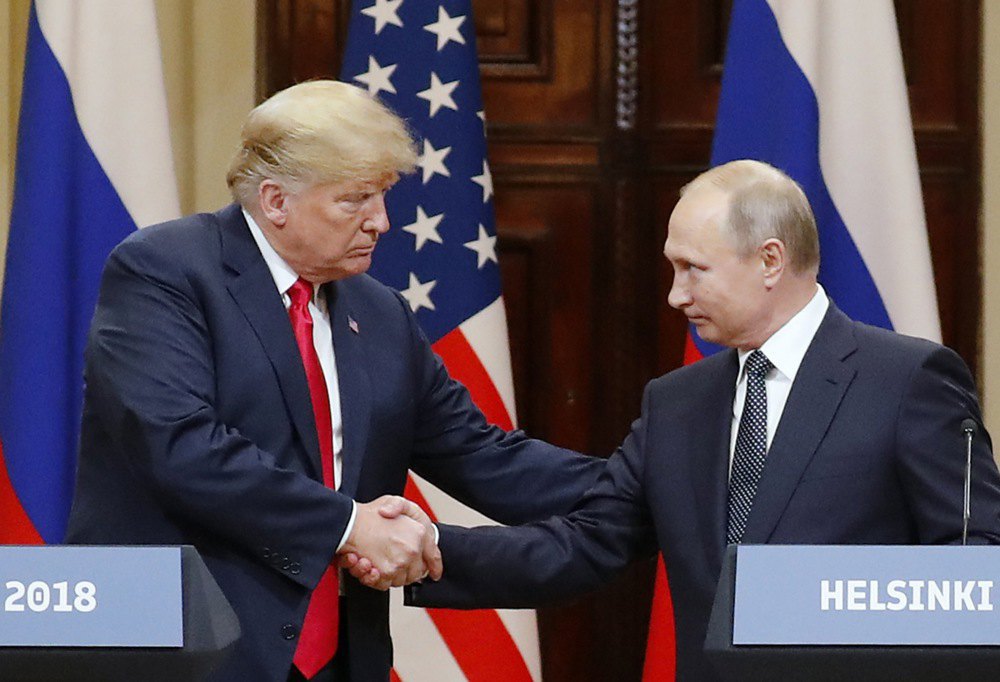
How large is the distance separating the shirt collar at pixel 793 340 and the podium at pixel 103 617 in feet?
3.68

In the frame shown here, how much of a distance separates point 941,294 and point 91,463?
2.46 m

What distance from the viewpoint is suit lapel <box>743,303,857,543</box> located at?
2568 mm

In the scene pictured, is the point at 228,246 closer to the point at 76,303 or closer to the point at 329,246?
the point at 329,246

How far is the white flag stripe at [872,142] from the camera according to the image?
3711mm

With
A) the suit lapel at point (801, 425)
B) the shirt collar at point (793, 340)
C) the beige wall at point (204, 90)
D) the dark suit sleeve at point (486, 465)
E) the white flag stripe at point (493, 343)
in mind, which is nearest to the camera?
the suit lapel at point (801, 425)

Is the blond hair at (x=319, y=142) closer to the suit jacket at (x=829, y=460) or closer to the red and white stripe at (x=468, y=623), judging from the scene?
the suit jacket at (x=829, y=460)

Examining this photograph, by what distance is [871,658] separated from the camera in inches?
71.5

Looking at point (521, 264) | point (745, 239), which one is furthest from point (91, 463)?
point (521, 264)

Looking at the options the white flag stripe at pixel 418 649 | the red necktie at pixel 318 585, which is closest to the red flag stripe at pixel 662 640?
the white flag stripe at pixel 418 649

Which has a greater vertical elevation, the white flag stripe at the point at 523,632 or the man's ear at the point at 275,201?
the man's ear at the point at 275,201

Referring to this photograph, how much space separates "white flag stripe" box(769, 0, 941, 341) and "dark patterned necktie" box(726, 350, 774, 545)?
1.12m

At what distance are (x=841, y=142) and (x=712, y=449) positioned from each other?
127 cm

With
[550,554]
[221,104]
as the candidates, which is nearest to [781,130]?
[550,554]

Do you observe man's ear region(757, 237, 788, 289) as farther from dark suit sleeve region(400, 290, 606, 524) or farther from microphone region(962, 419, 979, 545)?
dark suit sleeve region(400, 290, 606, 524)
